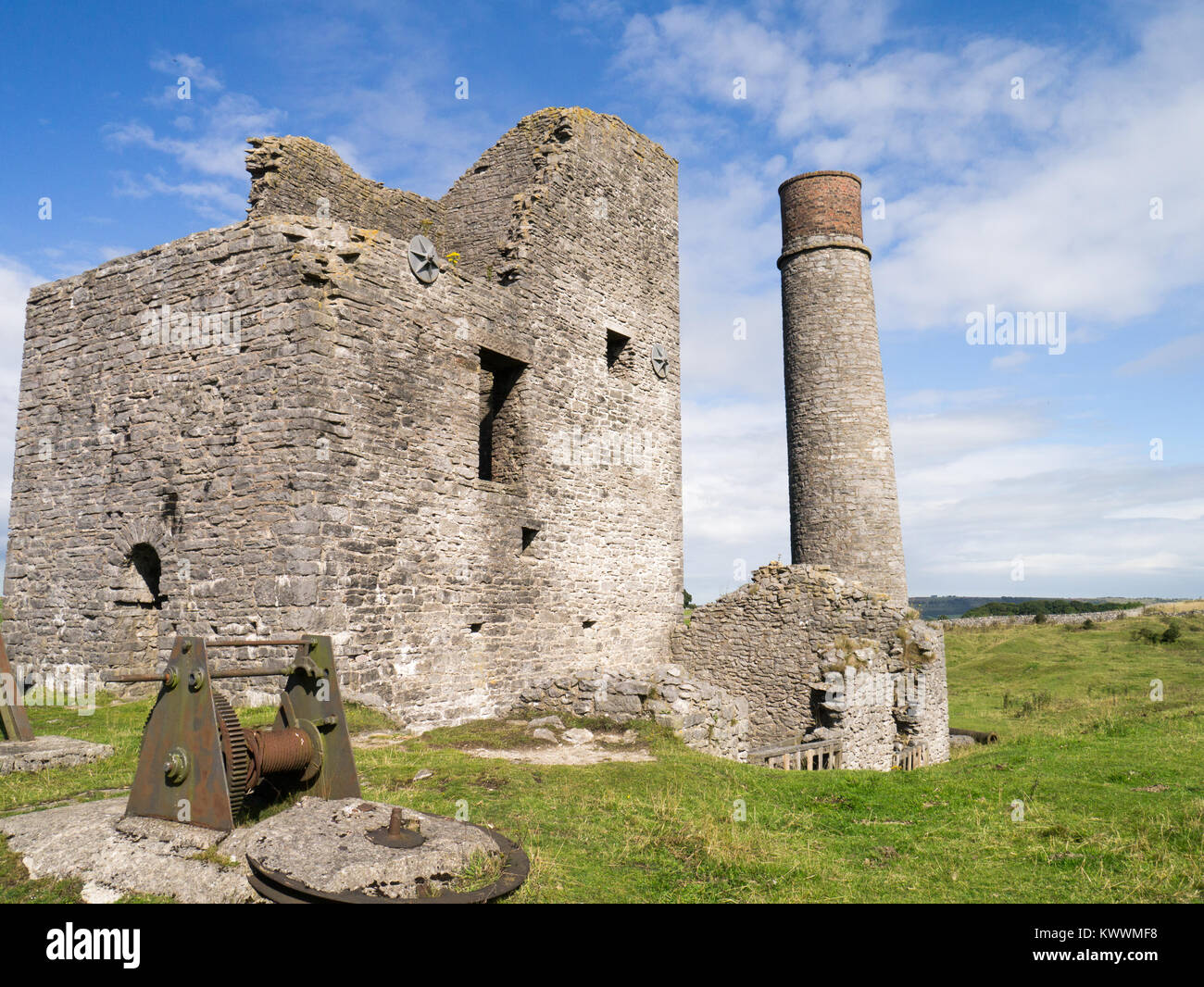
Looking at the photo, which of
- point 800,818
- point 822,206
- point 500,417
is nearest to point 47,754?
point 800,818

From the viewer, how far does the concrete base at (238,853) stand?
13.0 feet

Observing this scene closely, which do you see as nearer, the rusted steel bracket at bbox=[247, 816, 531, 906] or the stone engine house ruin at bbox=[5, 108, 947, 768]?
the rusted steel bracket at bbox=[247, 816, 531, 906]

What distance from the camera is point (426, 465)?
11.3 m

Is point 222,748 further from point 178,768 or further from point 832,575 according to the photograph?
point 832,575

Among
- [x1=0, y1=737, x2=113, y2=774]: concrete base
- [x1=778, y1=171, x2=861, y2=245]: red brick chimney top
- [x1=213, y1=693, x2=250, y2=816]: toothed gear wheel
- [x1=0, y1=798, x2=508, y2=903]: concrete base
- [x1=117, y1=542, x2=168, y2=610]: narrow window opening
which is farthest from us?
[x1=778, y1=171, x2=861, y2=245]: red brick chimney top

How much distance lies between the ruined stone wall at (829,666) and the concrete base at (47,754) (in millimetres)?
10549

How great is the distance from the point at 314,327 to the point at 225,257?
6.28ft

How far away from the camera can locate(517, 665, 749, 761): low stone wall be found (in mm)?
10727

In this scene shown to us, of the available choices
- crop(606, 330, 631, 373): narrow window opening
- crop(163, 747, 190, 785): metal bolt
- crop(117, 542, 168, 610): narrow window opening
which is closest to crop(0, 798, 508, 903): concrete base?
crop(163, 747, 190, 785): metal bolt

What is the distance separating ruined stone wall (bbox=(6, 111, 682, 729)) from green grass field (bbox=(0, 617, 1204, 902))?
1602mm

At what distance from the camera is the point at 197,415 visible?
10.6 metres

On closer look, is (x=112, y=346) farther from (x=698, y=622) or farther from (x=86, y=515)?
(x=698, y=622)

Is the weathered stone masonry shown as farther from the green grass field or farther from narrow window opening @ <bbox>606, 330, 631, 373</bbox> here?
narrow window opening @ <bbox>606, 330, 631, 373</bbox>
